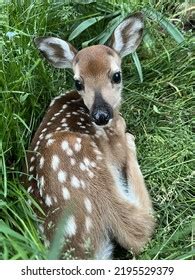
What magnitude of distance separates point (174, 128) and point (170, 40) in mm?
654

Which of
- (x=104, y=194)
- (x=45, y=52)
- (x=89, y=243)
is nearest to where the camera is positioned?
(x=89, y=243)

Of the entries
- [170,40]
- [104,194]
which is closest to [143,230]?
[104,194]

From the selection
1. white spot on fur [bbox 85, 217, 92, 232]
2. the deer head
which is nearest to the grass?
the deer head

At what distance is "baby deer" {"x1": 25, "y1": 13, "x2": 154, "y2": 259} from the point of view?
10.1 feet

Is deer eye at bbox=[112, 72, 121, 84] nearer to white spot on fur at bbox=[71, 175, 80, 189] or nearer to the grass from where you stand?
the grass

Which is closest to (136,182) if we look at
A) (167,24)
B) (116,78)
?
(116,78)

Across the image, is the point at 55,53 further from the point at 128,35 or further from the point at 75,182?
the point at 75,182

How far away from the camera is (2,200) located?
3.19m

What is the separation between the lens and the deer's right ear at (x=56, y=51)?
360cm

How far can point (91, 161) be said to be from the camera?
10.4ft
